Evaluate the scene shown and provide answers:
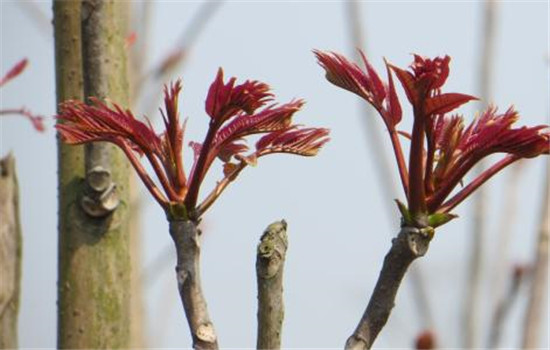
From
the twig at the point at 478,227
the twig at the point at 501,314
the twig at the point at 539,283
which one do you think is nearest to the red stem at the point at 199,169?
the twig at the point at 539,283

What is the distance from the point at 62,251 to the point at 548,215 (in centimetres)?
131

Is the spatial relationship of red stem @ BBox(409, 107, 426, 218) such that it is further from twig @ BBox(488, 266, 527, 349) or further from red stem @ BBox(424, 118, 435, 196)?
twig @ BBox(488, 266, 527, 349)

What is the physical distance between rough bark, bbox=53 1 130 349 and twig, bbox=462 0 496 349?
1748mm

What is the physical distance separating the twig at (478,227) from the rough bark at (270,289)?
2.17m

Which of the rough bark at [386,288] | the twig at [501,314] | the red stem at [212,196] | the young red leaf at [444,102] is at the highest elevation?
the young red leaf at [444,102]

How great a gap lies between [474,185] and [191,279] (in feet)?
0.91

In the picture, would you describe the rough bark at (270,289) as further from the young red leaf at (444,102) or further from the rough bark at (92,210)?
the rough bark at (92,210)

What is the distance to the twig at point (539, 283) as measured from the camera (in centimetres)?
224

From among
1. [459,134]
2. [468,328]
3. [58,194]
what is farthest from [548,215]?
[459,134]

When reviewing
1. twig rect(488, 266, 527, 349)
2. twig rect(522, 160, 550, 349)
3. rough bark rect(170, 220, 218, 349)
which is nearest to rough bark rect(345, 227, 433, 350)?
rough bark rect(170, 220, 218, 349)

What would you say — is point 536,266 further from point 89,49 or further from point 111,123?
point 111,123

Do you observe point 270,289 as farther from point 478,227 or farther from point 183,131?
point 478,227

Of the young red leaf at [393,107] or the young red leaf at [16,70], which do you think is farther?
the young red leaf at [16,70]

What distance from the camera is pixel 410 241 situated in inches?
36.9
